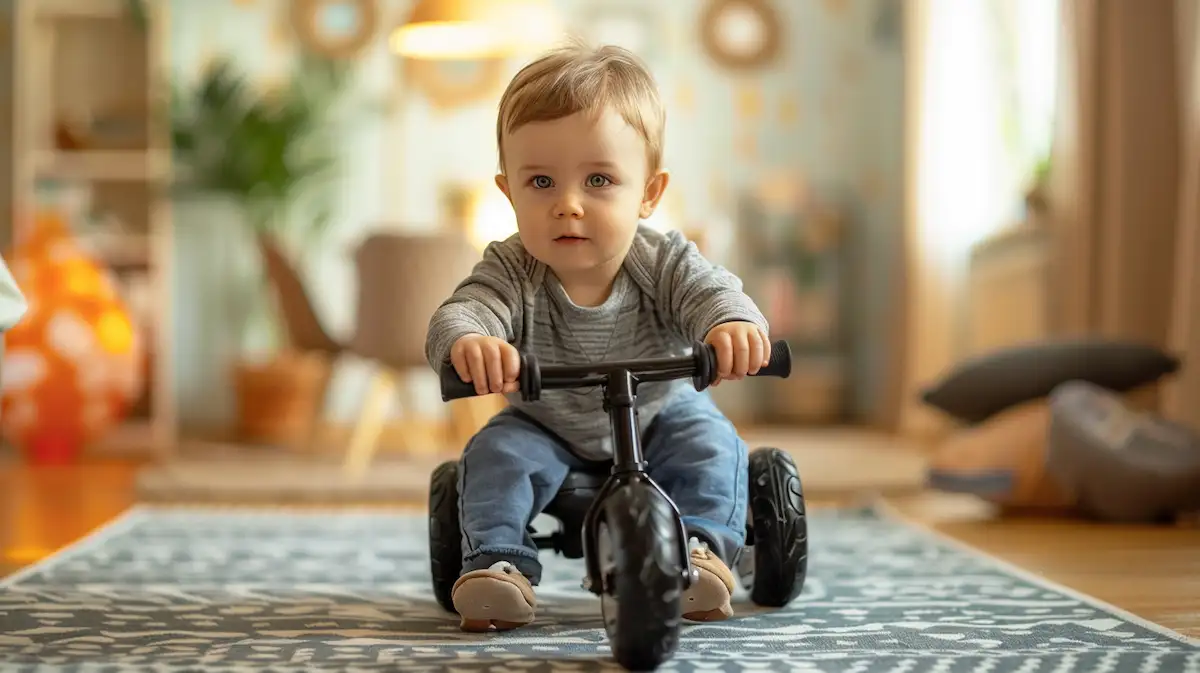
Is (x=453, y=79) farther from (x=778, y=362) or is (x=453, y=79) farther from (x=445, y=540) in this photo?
(x=778, y=362)

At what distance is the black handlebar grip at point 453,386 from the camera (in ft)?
4.11

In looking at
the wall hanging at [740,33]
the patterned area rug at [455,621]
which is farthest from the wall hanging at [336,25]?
the patterned area rug at [455,621]

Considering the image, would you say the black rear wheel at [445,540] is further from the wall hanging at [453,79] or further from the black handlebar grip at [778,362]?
the wall hanging at [453,79]

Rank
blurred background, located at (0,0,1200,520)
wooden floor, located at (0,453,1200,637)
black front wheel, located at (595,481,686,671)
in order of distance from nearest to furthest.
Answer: black front wheel, located at (595,481,686,671), wooden floor, located at (0,453,1200,637), blurred background, located at (0,0,1200,520)

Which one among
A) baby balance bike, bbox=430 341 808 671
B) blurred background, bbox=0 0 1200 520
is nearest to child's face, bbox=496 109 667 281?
baby balance bike, bbox=430 341 808 671

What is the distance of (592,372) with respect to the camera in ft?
4.12

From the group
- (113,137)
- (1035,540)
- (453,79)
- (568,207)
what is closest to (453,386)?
(568,207)

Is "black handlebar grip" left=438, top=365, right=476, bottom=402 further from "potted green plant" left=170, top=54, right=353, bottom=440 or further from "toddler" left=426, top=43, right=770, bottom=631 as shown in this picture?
"potted green plant" left=170, top=54, right=353, bottom=440

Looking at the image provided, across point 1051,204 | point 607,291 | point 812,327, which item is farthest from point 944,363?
point 607,291

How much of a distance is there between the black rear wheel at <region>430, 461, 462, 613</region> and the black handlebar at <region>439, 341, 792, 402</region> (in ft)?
1.10

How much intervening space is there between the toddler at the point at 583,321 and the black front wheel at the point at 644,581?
182 mm

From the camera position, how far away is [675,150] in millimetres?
6199

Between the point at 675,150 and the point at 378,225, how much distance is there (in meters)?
1.47

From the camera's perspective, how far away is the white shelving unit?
16.3ft
